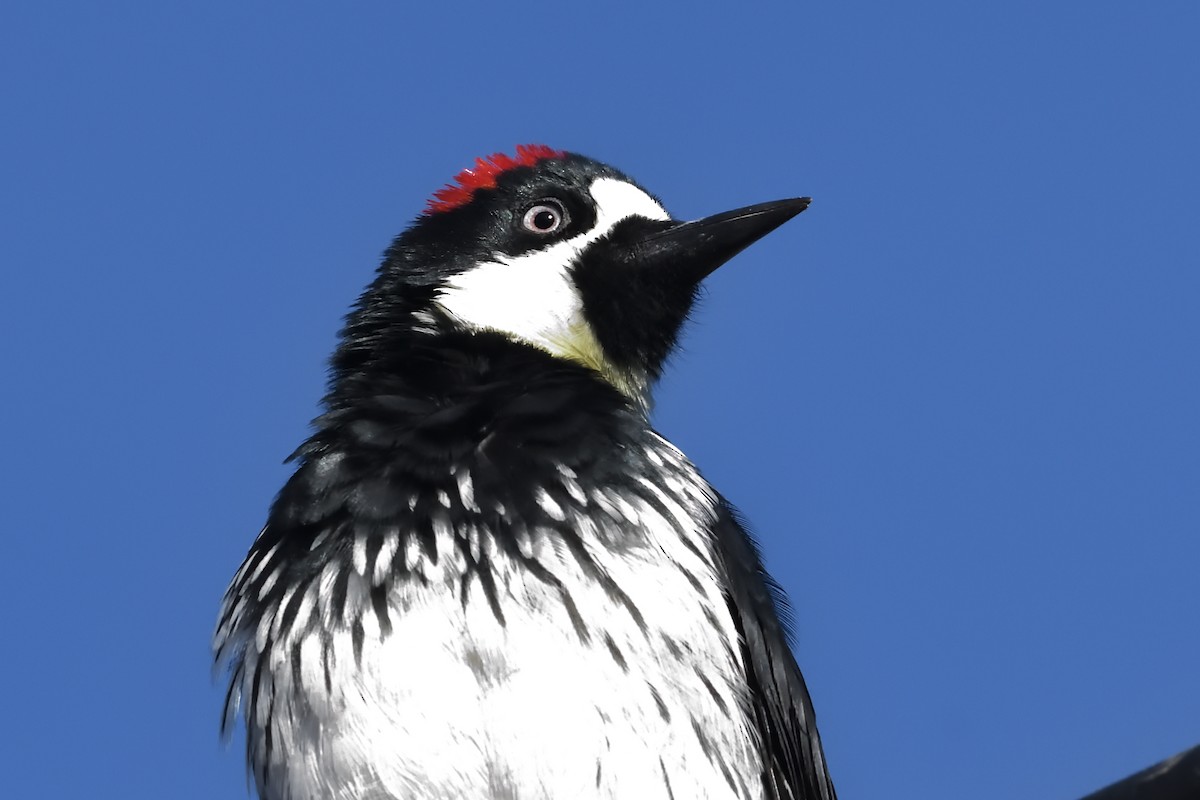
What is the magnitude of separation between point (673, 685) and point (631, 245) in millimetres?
1968

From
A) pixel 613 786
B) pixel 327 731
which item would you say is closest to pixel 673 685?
pixel 613 786

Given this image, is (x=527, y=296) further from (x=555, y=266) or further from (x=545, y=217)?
(x=545, y=217)

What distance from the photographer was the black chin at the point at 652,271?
551 cm

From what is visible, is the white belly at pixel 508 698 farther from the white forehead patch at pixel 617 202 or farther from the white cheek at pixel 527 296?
the white forehead patch at pixel 617 202

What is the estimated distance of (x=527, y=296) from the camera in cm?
535

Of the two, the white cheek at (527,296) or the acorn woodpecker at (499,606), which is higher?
the white cheek at (527,296)

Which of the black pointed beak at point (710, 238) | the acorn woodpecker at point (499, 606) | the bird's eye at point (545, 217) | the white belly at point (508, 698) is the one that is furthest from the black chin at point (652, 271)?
the white belly at point (508, 698)

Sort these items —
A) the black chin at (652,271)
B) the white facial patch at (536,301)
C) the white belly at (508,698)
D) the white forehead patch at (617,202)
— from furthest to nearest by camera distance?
the white forehead patch at (617,202), the black chin at (652,271), the white facial patch at (536,301), the white belly at (508,698)

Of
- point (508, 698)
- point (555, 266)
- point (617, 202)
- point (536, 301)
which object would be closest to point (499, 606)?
point (508, 698)

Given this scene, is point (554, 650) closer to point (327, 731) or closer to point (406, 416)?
point (327, 731)

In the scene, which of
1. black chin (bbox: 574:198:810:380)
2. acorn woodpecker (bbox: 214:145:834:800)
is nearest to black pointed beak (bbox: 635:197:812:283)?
black chin (bbox: 574:198:810:380)

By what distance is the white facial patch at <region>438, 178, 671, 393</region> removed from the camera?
208 inches

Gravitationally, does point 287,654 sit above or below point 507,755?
above

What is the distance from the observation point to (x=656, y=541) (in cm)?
431
